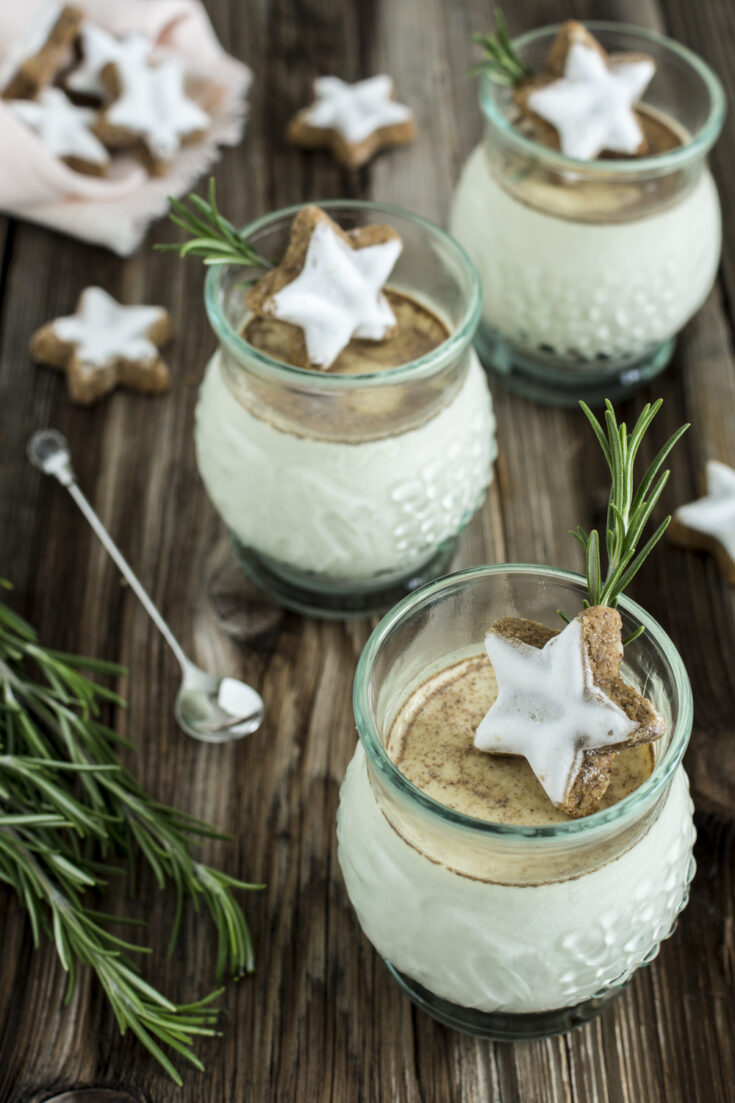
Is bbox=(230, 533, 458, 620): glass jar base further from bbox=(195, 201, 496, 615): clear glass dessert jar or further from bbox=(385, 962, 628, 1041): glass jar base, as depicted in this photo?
bbox=(385, 962, 628, 1041): glass jar base

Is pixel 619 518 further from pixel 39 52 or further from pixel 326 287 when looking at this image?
pixel 39 52

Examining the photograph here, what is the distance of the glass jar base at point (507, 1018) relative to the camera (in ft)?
3.60

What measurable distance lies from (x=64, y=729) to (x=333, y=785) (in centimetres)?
28

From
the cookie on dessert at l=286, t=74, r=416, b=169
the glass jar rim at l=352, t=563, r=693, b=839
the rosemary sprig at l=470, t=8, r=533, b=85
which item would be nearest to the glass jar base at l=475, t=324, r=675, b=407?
the rosemary sprig at l=470, t=8, r=533, b=85

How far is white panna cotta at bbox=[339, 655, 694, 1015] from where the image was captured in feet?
3.02

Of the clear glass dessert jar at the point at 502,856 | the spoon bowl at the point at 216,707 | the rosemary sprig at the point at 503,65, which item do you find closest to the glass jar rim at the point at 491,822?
the clear glass dessert jar at the point at 502,856

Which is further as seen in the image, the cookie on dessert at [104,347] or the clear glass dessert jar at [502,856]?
the cookie on dessert at [104,347]

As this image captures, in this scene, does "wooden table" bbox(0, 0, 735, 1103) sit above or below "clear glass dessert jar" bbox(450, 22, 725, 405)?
below

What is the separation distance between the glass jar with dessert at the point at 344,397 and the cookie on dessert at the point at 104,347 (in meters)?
0.28

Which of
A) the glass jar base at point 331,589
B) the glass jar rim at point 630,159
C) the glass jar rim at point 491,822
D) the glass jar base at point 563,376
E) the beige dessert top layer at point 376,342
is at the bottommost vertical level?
the glass jar base at point 331,589

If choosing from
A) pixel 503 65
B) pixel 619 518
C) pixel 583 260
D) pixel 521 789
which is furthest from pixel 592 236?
pixel 521 789

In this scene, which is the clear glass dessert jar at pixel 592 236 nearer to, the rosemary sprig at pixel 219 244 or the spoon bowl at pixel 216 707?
the rosemary sprig at pixel 219 244

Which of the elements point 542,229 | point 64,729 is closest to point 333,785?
point 64,729

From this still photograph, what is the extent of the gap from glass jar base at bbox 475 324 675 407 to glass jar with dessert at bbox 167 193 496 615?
277 millimetres
